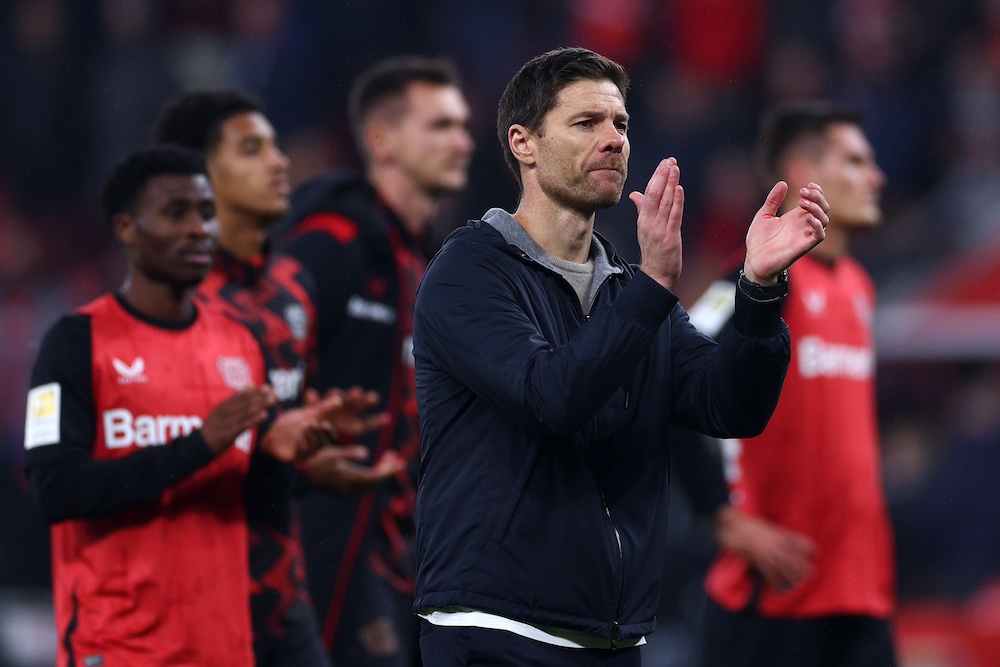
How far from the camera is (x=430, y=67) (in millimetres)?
6633

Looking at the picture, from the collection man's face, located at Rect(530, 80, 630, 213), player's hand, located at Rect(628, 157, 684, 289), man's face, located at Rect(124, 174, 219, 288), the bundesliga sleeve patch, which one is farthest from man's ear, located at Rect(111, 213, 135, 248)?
player's hand, located at Rect(628, 157, 684, 289)

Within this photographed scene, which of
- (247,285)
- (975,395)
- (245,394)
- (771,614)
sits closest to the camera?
(245,394)

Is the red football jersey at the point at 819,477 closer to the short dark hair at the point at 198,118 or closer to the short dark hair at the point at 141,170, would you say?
the short dark hair at the point at 198,118

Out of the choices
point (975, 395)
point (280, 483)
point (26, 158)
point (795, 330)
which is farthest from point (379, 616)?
point (26, 158)

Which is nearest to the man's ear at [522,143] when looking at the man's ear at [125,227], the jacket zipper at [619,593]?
the jacket zipper at [619,593]

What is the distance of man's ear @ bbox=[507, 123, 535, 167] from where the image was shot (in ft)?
11.4

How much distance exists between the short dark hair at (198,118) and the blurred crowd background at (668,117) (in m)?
4.66

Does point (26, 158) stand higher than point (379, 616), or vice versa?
point (26, 158)

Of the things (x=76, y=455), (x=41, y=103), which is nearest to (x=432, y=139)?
(x=76, y=455)

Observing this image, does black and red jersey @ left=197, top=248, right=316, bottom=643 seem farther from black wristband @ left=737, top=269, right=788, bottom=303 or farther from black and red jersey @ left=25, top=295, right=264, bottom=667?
black wristband @ left=737, top=269, right=788, bottom=303

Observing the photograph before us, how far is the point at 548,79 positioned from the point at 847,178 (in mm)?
3077

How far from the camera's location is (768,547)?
5.38m

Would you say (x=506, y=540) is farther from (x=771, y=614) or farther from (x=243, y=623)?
(x=771, y=614)

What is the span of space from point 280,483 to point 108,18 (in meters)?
8.58
